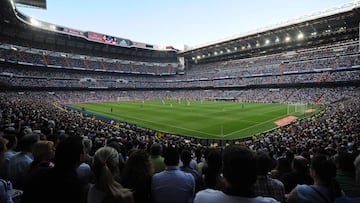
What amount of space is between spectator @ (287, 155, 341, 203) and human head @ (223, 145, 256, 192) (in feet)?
4.35

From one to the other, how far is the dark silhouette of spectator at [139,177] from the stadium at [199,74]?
2076cm

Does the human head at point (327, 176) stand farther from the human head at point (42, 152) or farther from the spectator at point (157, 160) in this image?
the human head at point (42, 152)

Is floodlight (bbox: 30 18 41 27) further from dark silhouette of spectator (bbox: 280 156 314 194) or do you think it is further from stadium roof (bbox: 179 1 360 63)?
dark silhouette of spectator (bbox: 280 156 314 194)

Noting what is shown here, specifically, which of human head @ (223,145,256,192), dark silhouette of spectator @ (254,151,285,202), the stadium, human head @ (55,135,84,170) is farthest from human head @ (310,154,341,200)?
the stadium

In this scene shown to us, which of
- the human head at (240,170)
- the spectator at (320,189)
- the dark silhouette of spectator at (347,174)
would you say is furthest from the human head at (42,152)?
the dark silhouette of spectator at (347,174)

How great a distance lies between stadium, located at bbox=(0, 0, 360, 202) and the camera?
3731cm

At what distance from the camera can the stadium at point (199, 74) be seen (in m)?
37.3

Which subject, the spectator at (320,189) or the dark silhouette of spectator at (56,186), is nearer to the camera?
the dark silhouette of spectator at (56,186)

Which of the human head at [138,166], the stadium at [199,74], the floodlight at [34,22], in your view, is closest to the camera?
the human head at [138,166]

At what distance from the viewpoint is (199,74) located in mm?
91188

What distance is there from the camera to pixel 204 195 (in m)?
1.97

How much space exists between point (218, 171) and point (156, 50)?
102 m

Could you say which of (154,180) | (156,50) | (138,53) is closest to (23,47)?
(138,53)

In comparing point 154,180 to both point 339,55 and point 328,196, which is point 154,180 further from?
point 339,55
